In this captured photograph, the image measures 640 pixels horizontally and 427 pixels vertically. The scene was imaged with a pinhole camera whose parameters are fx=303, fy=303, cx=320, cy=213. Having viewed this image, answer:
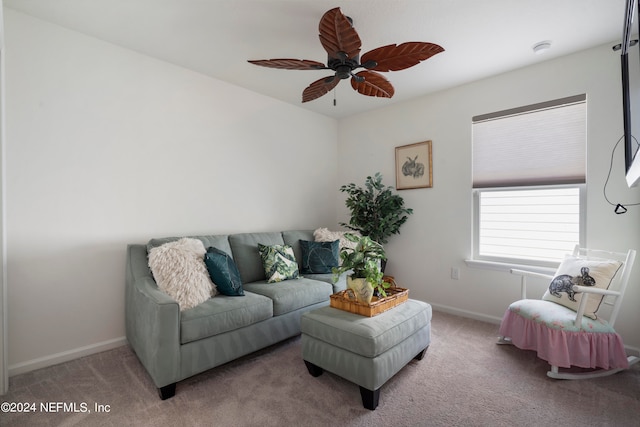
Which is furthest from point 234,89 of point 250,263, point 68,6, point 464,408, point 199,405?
point 464,408

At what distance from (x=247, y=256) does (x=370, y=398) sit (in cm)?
172

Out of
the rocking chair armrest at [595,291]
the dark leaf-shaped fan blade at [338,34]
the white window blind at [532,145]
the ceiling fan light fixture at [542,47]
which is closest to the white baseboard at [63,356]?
the dark leaf-shaped fan blade at [338,34]

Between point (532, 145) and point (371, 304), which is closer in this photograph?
point (371, 304)

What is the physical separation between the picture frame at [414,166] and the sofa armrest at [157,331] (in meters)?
2.94

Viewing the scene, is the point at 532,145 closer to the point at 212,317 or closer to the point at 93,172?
the point at 212,317

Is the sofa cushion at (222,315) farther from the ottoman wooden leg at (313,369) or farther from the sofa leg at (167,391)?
the ottoman wooden leg at (313,369)

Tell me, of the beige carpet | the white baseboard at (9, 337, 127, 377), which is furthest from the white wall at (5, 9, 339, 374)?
the beige carpet

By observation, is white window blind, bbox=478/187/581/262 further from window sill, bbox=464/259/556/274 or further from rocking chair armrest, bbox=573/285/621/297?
rocking chair armrest, bbox=573/285/621/297

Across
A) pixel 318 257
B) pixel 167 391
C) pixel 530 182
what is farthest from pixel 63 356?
pixel 530 182

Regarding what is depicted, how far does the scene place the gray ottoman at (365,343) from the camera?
5.88ft

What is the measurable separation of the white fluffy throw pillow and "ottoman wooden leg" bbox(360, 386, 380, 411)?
127cm

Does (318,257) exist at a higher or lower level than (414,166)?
lower

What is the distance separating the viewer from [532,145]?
117 inches

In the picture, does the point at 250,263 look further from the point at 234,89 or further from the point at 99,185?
the point at 234,89
